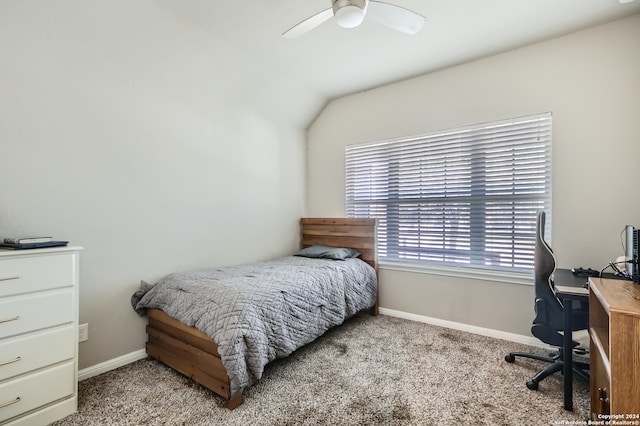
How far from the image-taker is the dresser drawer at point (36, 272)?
57.8 inches

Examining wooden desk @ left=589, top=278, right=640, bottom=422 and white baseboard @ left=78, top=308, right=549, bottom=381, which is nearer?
wooden desk @ left=589, top=278, right=640, bottom=422

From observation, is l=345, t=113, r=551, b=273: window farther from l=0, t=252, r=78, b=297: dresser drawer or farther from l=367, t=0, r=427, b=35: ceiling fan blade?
l=0, t=252, r=78, b=297: dresser drawer

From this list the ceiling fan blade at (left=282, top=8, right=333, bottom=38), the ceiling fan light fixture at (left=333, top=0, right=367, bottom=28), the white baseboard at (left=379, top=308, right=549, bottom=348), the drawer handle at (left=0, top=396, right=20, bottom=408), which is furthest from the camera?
the white baseboard at (left=379, top=308, right=549, bottom=348)

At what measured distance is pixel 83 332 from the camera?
2035mm

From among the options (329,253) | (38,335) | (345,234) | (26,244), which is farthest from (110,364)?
(345,234)

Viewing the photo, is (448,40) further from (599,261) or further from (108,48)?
(108,48)

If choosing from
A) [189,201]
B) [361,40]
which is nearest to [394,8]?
[361,40]

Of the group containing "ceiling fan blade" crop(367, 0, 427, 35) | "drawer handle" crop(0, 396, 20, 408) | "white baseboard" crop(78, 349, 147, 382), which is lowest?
"white baseboard" crop(78, 349, 147, 382)

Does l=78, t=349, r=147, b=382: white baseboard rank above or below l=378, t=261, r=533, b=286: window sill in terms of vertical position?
below

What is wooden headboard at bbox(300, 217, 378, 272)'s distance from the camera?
3.35 metres

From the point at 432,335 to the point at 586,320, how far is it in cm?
117

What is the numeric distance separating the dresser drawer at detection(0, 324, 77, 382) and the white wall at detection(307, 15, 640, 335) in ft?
9.05

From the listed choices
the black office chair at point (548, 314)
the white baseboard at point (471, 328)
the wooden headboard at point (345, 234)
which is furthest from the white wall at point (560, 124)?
the black office chair at point (548, 314)

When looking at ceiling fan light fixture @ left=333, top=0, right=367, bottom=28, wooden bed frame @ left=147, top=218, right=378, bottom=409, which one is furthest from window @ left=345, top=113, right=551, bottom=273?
wooden bed frame @ left=147, top=218, right=378, bottom=409
